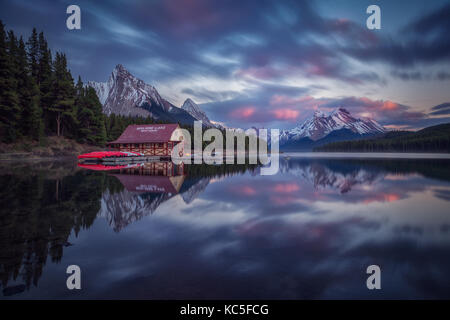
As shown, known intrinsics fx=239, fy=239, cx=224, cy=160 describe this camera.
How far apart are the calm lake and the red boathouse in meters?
49.3

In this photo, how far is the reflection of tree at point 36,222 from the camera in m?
5.50

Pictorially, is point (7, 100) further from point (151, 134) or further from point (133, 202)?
point (133, 202)

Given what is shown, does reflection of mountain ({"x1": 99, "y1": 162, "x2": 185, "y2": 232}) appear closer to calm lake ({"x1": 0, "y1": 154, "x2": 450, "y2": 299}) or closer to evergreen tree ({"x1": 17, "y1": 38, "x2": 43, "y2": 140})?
calm lake ({"x1": 0, "y1": 154, "x2": 450, "y2": 299})

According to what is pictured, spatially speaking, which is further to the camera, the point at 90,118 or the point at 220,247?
the point at 90,118

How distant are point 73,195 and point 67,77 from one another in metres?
68.6

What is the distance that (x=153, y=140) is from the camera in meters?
61.8

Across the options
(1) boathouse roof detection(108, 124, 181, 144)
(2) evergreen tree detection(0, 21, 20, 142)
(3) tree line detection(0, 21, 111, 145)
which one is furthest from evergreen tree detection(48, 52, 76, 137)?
(1) boathouse roof detection(108, 124, 181, 144)

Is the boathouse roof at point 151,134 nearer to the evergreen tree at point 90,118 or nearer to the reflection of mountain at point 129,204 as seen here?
the evergreen tree at point 90,118

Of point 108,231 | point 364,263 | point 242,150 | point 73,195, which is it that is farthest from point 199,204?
point 242,150

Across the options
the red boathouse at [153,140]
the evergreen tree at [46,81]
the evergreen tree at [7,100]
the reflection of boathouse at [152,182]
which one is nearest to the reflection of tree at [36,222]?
the reflection of boathouse at [152,182]

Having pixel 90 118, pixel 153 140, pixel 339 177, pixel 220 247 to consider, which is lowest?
pixel 220 247

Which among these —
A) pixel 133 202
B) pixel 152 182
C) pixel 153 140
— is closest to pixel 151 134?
pixel 153 140

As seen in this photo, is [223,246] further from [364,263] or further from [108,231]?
[108,231]

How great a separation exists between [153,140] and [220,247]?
5847cm
